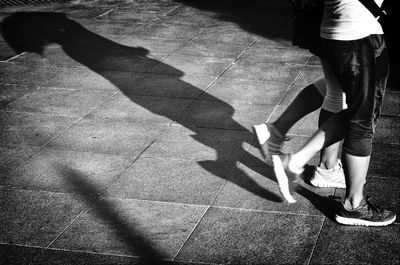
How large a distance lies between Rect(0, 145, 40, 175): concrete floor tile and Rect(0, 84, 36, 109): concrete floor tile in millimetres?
1165

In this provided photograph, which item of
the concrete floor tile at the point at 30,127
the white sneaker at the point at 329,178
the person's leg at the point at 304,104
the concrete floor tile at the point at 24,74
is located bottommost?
the concrete floor tile at the point at 24,74

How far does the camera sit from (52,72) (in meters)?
7.39

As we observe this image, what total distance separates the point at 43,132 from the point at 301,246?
2.93 meters

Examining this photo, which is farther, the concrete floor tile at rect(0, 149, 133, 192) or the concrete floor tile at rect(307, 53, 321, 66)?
the concrete floor tile at rect(307, 53, 321, 66)

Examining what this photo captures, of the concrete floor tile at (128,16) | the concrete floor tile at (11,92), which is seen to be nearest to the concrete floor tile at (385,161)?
the concrete floor tile at (11,92)

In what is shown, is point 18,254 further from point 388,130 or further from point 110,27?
point 110,27

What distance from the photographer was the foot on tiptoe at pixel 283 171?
13.0ft

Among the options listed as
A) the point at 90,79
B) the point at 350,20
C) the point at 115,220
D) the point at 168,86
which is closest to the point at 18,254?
the point at 115,220

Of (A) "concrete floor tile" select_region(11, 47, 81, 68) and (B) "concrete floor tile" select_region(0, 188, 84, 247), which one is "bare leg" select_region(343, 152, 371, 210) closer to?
(B) "concrete floor tile" select_region(0, 188, 84, 247)

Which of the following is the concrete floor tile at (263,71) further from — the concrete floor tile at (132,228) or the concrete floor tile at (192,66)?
the concrete floor tile at (132,228)

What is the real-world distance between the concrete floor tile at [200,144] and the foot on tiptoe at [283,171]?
94 centimetres

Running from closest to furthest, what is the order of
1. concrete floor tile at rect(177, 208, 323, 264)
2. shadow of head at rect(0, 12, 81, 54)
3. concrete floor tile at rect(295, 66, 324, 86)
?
concrete floor tile at rect(177, 208, 323, 264) → concrete floor tile at rect(295, 66, 324, 86) → shadow of head at rect(0, 12, 81, 54)

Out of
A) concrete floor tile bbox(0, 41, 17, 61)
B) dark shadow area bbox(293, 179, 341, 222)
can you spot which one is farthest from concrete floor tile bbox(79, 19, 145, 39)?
dark shadow area bbox(293, 179, 341, 222)

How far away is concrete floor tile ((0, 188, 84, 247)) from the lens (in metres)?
3.96
